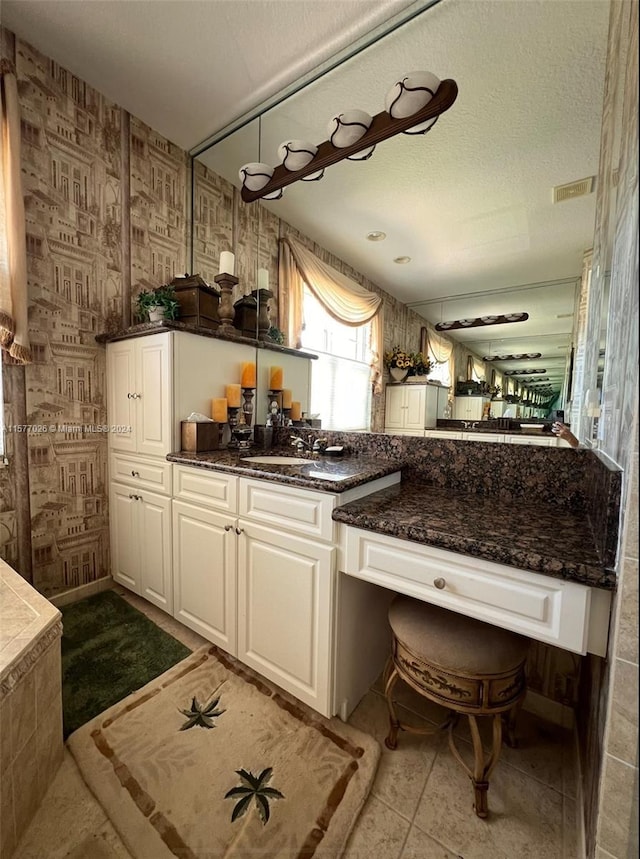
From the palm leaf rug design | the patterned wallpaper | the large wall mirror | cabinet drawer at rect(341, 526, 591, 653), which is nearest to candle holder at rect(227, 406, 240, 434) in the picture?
the patterned wallpaper

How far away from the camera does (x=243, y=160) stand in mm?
2020

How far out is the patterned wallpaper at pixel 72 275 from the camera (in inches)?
64.3

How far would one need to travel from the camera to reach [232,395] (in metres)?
1.94

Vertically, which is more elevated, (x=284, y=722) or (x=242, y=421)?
(x=242, y=421)

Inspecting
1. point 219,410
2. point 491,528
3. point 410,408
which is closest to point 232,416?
point 219,410

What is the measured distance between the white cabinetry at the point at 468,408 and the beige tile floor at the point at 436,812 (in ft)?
3.75

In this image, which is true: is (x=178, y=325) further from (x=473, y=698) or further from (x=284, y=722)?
(x=473, y=698)

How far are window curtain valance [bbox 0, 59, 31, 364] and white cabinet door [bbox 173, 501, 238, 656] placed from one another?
1073 mm

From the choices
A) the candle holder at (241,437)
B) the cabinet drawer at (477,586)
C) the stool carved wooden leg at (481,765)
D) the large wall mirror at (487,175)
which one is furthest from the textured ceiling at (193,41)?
the stool carved wooden leg at (481,765)

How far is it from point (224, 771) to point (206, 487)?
946 mm

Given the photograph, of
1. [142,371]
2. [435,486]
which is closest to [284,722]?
[435,486]

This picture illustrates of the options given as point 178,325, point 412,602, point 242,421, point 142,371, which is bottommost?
point 412,602

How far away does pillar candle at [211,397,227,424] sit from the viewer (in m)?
1.86

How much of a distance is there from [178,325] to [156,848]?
180 cm
